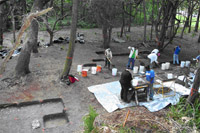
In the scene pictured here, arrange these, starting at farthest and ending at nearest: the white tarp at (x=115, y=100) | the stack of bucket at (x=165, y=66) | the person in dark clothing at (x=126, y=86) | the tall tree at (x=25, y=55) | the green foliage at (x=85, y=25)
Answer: the green foliage at (x=85, y=25), the stack of bucket at (x=165, y=66), the tall tree at (x=25, y=55), the white tarp at (x=115, y=100), the person in dark clothing at (x=126, y=86)

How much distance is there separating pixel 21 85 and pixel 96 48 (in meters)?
8.60

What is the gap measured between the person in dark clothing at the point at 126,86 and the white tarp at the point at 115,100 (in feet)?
0.78

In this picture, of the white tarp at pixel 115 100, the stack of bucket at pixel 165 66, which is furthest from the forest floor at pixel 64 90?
the stack of bucket at pixel 165 66

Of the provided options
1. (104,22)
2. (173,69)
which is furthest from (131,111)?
(104,22)

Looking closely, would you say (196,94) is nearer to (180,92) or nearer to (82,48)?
(180,92)

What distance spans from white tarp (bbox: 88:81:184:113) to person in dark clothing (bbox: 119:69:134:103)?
0.24 m

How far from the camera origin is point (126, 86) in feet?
24.8

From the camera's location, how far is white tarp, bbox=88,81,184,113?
753 centimetres

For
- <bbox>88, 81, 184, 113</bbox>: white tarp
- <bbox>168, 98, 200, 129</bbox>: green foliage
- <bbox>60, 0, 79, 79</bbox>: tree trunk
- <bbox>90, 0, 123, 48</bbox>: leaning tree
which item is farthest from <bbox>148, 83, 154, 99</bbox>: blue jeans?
<bbox>90, 0, 123, 48</bbox>: leaning tree

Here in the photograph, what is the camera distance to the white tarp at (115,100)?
24.7 ft

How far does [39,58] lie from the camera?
42.4ft

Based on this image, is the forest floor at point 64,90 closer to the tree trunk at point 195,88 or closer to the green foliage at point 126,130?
the green foliage at point 126,130

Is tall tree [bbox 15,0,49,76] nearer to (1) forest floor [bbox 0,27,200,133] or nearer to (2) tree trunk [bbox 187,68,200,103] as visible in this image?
(1) forest floor [bbox 0,27,200,133]

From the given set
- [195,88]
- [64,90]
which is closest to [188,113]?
[195,88]
